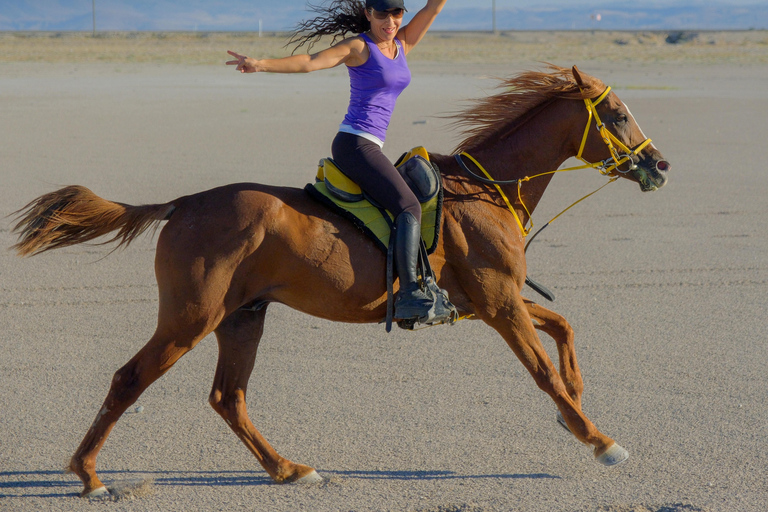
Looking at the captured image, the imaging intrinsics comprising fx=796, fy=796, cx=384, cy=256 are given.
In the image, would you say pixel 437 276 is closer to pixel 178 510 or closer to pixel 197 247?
pixel 197 247

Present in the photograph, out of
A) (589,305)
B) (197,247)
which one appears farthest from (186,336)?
(589,305)

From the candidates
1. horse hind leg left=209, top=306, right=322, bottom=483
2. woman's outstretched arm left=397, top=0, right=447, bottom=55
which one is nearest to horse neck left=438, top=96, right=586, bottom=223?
woman's outstretched arm left=397, top=0, right=447, bottom=55

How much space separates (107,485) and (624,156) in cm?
343

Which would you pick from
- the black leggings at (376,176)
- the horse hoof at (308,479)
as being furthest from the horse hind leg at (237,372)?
the black leggings at (376,176)

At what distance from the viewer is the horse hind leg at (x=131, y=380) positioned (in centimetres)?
408

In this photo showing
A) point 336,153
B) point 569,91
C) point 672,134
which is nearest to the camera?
point 336,153

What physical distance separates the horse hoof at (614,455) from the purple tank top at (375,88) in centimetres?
212

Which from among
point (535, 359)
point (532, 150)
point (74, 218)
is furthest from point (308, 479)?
point (532, 150)

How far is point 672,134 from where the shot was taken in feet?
57.8

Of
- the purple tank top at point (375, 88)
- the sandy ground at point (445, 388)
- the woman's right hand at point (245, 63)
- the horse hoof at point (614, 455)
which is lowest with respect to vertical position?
the sandy ground at point (445, 388)

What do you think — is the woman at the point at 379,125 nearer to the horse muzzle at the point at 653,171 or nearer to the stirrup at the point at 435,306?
the stirrup at the point at 435,306

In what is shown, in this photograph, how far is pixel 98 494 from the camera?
13.6ft

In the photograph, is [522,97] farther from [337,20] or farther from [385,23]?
[337,20]

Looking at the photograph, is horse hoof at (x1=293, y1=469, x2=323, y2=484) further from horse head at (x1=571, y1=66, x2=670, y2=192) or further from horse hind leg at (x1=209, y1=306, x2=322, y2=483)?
horse head at (x1=571, y1=66, x2=670, y2=192)
